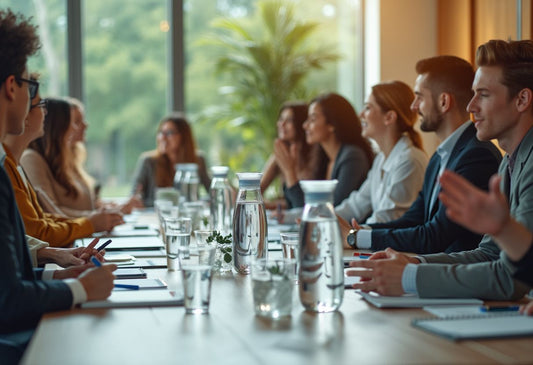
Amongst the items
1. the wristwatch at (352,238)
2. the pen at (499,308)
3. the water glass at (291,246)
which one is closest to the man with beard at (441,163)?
the wristwatch at (352,238)

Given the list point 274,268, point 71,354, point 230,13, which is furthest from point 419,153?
point 230,13

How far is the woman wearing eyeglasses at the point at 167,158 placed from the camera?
5410 millimetres

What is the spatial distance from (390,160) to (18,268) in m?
2.30

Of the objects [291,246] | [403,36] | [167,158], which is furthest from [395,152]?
[403,36]

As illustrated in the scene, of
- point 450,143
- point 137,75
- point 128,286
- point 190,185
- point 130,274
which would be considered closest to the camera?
point 128,286

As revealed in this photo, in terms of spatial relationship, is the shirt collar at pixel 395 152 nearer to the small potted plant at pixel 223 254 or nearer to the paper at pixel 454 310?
the small potted plant at pixel 223 254

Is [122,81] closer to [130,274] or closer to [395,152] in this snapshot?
[395,152]

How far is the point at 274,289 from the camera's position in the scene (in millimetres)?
1444

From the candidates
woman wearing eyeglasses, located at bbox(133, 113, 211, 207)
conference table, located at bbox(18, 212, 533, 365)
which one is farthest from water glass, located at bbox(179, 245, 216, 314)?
woman wearing eyeglasses, located at bbox(133, 113, 211, 207)

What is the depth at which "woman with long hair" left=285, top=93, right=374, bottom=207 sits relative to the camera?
4.24 m

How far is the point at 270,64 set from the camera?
21.0 feet

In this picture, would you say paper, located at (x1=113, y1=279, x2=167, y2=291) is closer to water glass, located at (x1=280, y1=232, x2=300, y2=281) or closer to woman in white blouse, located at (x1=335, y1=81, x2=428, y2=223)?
water glass, located at (x1=280, y1=232, x2=300, y2=281)

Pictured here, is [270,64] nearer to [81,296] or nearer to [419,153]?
[419,153]

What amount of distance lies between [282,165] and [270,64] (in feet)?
6.71
